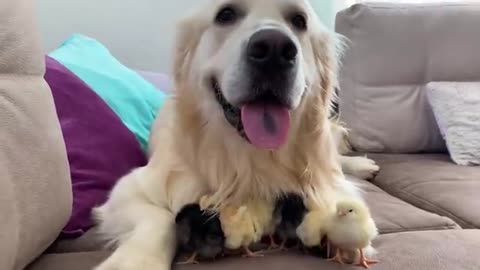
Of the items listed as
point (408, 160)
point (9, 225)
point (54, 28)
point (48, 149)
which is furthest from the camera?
point (54, 28)

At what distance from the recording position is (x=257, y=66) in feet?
4.00

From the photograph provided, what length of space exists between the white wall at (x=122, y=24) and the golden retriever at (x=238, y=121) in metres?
1.21

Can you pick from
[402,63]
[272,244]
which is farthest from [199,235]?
[402,63]

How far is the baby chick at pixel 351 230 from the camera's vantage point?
1142 millimetres

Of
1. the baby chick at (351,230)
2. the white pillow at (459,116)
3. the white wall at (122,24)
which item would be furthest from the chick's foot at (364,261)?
the white wall at (122,24)

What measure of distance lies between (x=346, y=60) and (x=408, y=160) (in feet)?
1.54

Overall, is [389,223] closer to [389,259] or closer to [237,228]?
[389,259]

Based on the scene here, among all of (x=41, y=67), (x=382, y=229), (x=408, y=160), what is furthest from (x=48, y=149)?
(x=408, y=160)

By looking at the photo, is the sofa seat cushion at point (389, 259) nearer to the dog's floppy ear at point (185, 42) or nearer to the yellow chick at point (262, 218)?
the yellow chick at point (262, 218)

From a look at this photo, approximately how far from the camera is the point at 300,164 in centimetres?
140

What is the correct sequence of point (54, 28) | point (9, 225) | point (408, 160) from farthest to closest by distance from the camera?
point (54, 28) < point (408, 160) < point (9, 225)

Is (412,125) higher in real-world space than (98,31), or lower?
lower

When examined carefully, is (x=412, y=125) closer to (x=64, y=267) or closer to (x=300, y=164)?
(x=300, y=164)

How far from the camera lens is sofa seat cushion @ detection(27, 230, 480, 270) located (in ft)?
3.72
